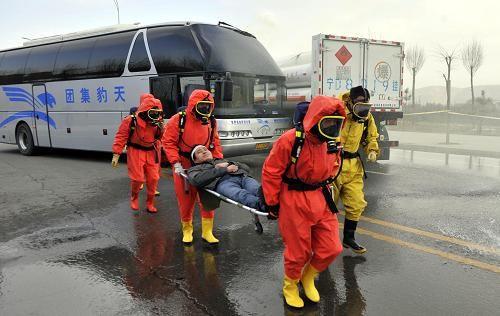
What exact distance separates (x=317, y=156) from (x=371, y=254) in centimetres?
173

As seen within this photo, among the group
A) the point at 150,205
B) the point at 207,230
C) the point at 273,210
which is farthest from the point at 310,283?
the point at 150,205

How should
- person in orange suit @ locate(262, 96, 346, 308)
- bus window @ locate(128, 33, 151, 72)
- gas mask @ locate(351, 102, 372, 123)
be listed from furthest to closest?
bus window @ locate(128, 33, 151, 72)
gas mask @ locate(351, 102, 372, 123)
person in orange suit @ locate(262, 96, 346, 308)

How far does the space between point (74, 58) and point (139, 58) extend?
2.62 metres

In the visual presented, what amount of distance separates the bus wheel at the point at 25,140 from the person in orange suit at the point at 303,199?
40.4ft

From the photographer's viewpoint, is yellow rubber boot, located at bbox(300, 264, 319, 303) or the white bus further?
the white bus

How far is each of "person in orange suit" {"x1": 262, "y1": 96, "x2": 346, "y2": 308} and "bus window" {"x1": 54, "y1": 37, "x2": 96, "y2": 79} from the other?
32.1 feet

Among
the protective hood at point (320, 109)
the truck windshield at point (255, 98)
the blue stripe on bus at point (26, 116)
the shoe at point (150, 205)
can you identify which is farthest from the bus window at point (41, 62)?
the protective hood at point (320, 109)

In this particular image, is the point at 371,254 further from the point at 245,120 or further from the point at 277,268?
the point at 245,120

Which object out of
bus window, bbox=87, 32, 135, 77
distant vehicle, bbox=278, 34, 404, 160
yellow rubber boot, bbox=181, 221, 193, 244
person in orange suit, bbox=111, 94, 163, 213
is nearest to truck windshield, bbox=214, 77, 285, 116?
distant vehicle, bbox=278, 34, 404, 160

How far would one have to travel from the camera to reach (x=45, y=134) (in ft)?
43.2

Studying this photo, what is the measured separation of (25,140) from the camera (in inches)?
553

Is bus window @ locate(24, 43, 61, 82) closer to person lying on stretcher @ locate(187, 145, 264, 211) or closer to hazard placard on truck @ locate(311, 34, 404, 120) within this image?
hazard placard on truck @ locate(311, 34, 404, 120)

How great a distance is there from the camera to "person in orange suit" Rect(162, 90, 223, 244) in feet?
16.3

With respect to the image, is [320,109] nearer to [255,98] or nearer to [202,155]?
[202,155]
